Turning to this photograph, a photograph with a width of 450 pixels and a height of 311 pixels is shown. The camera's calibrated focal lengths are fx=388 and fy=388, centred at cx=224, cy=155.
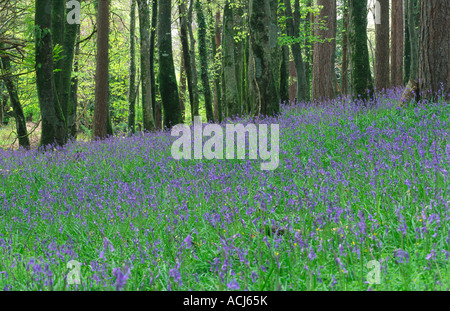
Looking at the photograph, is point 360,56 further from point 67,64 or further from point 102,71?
point 67,64

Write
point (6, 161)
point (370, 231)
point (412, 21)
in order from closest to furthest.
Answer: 1. point (370, 231)
2. point (6, 161)
3. point (412, 21)

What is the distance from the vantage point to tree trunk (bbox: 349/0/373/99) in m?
9.42

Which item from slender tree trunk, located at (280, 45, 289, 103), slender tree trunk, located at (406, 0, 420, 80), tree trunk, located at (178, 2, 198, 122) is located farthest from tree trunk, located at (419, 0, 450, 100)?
tree trunk, located at (178, 2, 198, 122)

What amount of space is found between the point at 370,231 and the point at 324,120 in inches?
198

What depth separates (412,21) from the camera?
40.7ft

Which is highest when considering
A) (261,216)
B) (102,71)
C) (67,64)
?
(67,64)

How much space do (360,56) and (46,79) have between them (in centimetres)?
765

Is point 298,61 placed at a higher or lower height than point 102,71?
higher

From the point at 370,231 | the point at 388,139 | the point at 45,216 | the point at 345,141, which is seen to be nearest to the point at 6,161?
the point at 45,216

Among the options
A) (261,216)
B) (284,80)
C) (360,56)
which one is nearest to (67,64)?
(284,80)

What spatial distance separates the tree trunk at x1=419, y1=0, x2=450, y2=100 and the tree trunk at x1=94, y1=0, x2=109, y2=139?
9.45 m

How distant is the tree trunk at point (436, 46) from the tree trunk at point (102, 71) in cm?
945

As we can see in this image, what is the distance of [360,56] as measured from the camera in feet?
30.9

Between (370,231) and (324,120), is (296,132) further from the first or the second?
(370,231)
